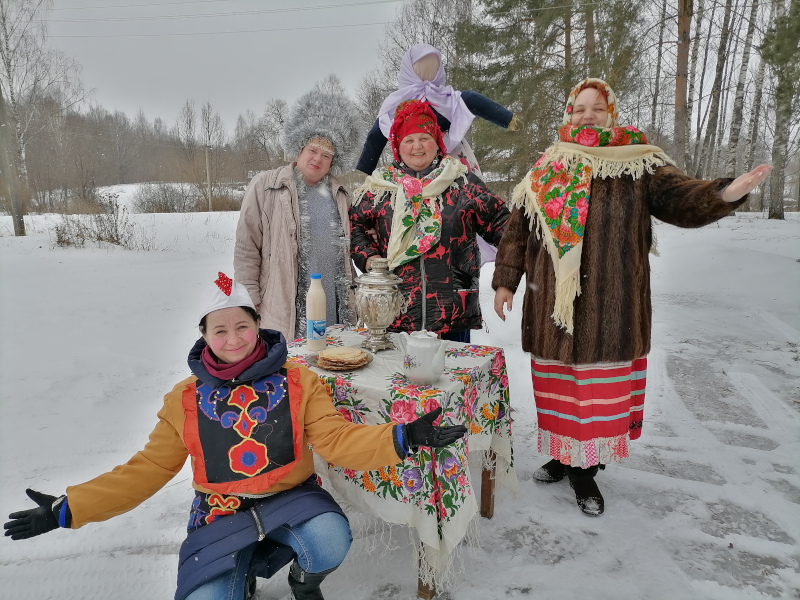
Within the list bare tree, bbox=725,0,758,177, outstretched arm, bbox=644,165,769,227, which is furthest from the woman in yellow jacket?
bare tree, bbox=725,0,758,177

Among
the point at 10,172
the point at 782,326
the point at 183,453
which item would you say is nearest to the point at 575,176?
the point at 183,453

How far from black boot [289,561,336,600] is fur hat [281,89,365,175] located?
7.31ft

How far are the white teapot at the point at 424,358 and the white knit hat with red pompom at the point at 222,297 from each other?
2.02 feet

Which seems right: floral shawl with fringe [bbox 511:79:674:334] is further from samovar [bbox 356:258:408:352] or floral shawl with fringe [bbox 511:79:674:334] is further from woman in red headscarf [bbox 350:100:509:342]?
samovar [bbox 356:258:408:352]

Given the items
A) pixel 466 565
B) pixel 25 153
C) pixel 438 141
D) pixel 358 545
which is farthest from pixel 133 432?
pixel 25 153

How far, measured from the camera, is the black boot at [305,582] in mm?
1521

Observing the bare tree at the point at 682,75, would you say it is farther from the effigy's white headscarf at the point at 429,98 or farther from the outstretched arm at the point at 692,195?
the outstretched arm at the point at 692,195

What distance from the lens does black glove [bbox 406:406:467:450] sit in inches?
54.6

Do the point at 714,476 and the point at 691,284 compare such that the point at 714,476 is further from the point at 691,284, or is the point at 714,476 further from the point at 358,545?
the point at 691,284

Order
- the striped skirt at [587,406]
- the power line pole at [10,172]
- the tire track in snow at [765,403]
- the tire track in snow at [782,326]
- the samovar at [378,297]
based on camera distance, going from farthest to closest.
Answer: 1. the power line pole at [10,172]
2. the tire track in snow at [782,326]
3. the tire track in snow at [765,403]
4. the striped skirt at [587,406]
5. the samovar at [378,297]

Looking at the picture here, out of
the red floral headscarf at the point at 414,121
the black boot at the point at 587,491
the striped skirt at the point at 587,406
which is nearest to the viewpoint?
the striped skirt at the point at 587,406

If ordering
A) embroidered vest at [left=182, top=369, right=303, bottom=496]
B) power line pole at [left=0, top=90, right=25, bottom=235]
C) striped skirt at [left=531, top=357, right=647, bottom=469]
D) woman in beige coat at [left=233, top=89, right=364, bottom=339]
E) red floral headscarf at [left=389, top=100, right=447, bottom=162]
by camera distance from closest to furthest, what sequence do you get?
embroidered vest at [left=182, top=369, right=303, bottom=496], striped skirt at [left=531, top=357, right=647, bottom=469], red floral headscarf at [left=389, top=100, right=447, bottom=162], woman in beige coat at [left=233, top=89, right=364, bottom=339], power line pole at [left=0, top=90, right=25, bottom=235]

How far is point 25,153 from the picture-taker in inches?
478

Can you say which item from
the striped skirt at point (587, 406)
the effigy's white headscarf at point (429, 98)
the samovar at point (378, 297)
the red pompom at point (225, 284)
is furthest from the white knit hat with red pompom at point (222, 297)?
the effigy's white headscarf at point (429, 98)
